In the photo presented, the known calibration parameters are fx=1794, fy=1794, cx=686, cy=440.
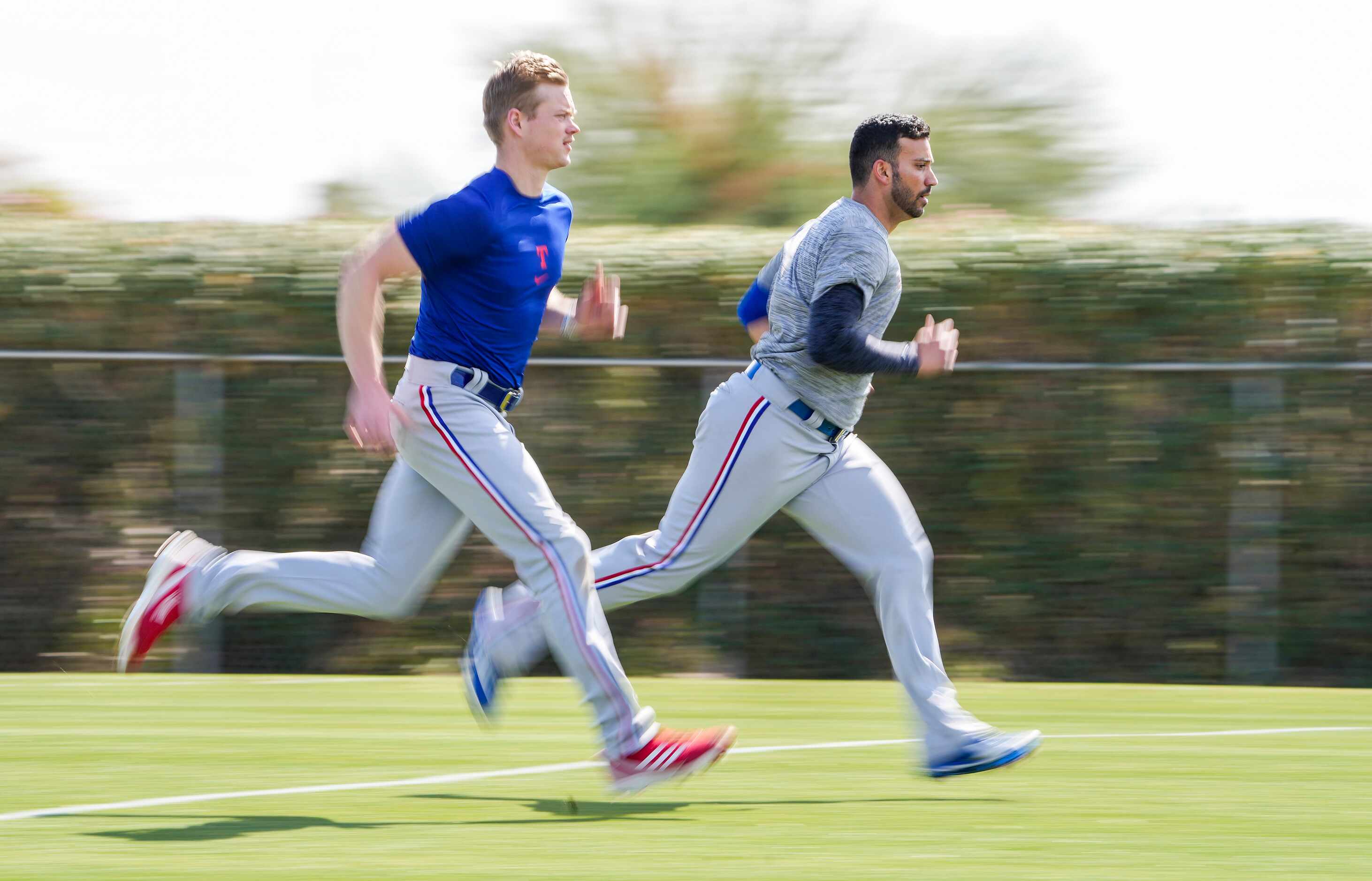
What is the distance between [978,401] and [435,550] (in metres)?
4.57

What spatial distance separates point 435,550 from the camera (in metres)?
5.18

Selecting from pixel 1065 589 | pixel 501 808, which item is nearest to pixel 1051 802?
pixel 501 808

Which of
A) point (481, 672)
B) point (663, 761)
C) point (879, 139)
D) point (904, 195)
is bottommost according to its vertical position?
point (663, 761)

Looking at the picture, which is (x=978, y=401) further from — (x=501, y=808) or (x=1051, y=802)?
(x=501, y=808)

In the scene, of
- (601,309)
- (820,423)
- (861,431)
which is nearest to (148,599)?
(601,309)

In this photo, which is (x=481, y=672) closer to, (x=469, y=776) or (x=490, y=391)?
(x=469, y=776)

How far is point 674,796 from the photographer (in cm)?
524

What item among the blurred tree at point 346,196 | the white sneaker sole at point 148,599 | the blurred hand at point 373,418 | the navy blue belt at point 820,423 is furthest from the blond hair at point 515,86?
the blurred tree at point 346,196

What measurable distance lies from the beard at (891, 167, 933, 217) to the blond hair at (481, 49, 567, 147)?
101cm

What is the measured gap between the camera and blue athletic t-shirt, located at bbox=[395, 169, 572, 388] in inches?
188

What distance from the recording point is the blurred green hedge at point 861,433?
29.7 ft

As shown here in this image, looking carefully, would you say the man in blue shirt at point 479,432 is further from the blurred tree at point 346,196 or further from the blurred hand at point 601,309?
the blurred tree at point 346,196

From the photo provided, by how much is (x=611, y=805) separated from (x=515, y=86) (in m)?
2.03

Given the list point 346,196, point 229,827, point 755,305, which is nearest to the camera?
point 229,827
